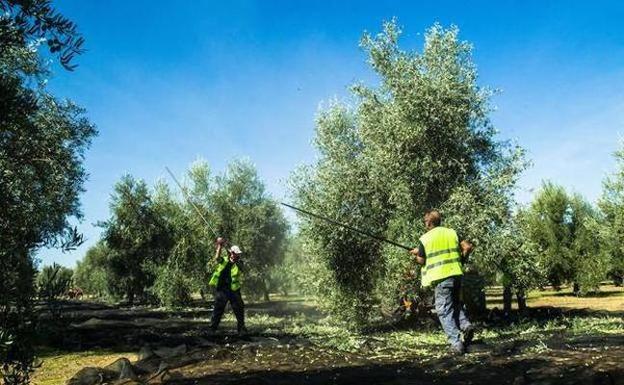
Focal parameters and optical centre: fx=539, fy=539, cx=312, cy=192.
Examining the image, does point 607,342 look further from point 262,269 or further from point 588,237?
point 262,269

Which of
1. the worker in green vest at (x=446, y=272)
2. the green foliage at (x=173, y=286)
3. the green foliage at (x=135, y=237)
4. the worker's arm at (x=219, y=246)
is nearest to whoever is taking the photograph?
the worker in green vest at (x=446, y=272)

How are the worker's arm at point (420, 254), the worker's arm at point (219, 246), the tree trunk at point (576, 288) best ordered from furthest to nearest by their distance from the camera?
the tree trunk at point (576, 288)
the worker's arm at point (219, 246)
the worker's arm at point (420, 254)

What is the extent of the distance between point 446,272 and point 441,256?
0.36 meters

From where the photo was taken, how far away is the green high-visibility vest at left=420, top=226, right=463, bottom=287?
11539 millimetres

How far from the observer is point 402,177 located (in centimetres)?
1953

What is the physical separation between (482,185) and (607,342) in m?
8.12

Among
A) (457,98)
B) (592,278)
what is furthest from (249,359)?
(592,278)

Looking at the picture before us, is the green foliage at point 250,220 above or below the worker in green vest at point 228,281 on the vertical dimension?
above

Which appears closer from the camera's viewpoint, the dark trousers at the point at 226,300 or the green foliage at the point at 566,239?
the dark trousers at the point at 226,300

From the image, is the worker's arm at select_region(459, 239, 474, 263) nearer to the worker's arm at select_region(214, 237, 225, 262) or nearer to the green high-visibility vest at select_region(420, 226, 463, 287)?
the green high-visibility vest at select_region(420, 226, 463, 287)

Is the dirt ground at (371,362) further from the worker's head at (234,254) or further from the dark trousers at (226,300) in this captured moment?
the worker's head at (234,254)

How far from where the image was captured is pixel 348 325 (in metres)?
21.5

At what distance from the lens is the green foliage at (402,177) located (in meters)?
18.5

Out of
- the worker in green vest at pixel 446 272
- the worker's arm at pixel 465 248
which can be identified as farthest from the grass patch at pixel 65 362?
the worker's arm at pixel 465 248
